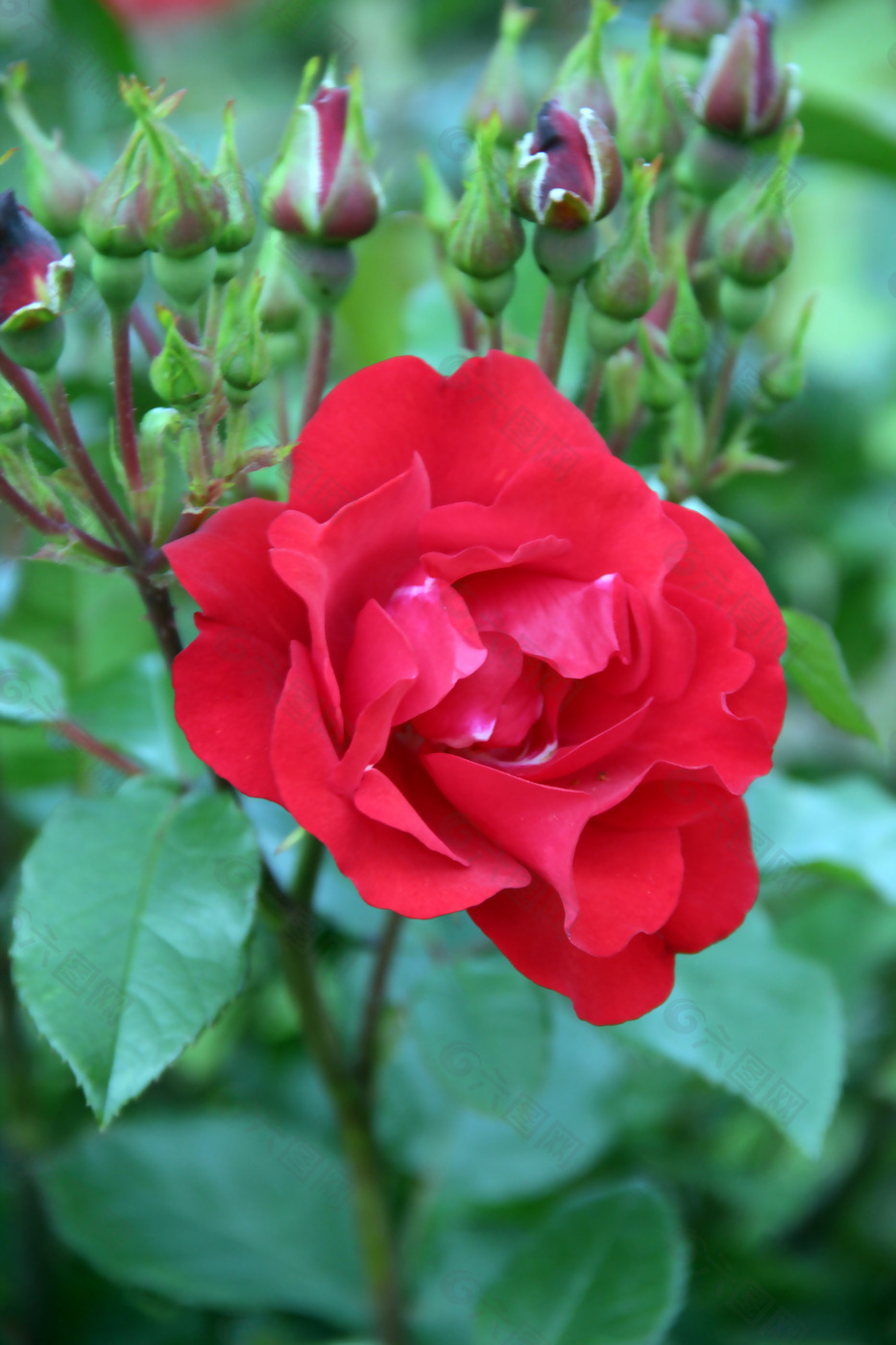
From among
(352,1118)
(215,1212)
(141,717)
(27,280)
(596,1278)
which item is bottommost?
(215,1212)

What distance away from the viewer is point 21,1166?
978mm

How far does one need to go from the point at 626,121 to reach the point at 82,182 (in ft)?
0.95

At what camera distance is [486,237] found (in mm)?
577

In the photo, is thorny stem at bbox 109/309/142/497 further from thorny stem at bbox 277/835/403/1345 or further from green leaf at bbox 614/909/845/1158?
green leaf at bbox 614/909/845/1158

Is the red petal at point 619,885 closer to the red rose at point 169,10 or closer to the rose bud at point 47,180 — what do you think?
the rose bud at point 47,180

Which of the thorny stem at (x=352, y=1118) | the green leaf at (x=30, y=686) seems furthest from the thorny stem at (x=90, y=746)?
the thorny stem at (x=352, y=1118)

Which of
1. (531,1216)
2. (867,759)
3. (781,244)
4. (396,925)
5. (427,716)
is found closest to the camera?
(427,716)

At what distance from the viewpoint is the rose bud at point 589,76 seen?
60cm

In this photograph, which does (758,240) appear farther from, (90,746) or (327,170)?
(90,746)

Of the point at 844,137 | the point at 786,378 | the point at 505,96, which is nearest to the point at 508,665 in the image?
the point at 786,378

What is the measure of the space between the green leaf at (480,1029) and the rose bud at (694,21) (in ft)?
2.04

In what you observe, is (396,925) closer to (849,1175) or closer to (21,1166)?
(21,1166)

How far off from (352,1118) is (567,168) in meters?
0.57

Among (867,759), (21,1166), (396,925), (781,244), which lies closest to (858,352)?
(867,759)
